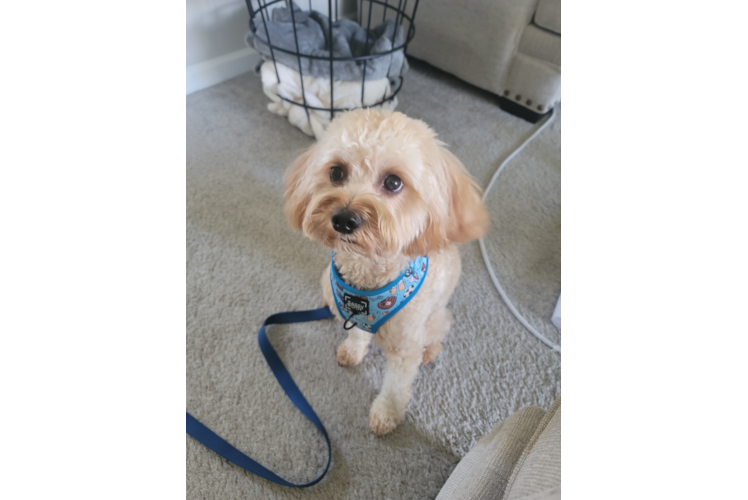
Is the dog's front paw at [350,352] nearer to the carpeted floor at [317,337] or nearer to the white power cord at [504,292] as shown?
the carpeted floor at [317,337]

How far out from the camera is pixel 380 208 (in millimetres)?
642

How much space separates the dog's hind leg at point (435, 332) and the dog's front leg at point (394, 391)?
77mm

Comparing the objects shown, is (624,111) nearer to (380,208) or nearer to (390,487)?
(380,208)

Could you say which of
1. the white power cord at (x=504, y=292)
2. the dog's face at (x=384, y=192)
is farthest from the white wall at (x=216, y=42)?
the dog's face at (x=384, y=192)

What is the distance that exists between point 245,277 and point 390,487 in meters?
0.70

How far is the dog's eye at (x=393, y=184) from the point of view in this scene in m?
0.69

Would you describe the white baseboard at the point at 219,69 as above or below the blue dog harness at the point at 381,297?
below

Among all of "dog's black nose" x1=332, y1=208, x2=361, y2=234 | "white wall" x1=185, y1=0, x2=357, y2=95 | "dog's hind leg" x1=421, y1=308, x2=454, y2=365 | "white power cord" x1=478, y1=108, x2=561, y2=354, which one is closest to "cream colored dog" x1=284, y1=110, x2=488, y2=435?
"dog's black nose" x1=332, y1=208, x2=361, y2=234

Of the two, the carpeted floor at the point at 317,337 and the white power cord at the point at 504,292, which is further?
the white power cord at the point at 504,292

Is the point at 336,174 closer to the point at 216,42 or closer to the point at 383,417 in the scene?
the point at 383,417

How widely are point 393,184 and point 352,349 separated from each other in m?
0.50

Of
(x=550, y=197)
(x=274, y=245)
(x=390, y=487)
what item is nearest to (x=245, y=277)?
(x=274, y=245)

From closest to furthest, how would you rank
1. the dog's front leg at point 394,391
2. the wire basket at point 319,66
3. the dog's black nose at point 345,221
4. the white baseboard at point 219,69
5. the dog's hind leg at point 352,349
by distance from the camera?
the dog's black nose at point 345,221 < the dog's front leg at point 394,391 < the dog's hind leg at point 352,349 < the wire basket at point 319,66 < the white baseboard at point 219,69
